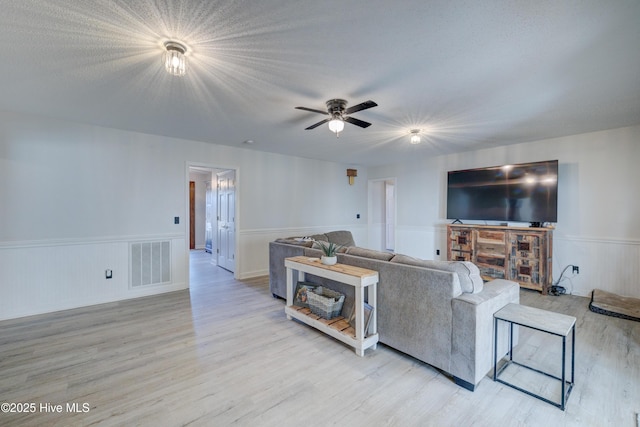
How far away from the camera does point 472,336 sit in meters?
1.91

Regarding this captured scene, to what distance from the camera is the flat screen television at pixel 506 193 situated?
4211 mm

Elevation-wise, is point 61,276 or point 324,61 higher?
point 324,61

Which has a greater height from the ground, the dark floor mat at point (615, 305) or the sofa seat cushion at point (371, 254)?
the sofa seat cushion at point (371, 254)

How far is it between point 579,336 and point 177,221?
539 centimetres

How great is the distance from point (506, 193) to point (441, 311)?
11.7 feet

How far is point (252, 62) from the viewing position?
2.14 metres

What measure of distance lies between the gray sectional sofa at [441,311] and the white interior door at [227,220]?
338cm

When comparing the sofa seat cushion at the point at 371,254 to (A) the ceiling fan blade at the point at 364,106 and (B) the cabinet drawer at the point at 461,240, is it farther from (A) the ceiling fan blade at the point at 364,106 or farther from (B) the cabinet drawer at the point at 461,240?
(B) the cabinet drawer at the point at 461,240

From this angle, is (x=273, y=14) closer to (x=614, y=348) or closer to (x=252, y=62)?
(x=252, y=62)

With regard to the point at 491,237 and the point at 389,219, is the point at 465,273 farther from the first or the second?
the point at 389,219

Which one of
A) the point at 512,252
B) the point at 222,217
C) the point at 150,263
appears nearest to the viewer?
the point at 150,263

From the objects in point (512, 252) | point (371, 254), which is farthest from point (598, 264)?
point (371, 254)

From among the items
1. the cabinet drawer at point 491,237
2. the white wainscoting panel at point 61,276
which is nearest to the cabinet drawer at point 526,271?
the cabinet drawer at point 491,237

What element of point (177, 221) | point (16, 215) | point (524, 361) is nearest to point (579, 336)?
point (524, 361)
